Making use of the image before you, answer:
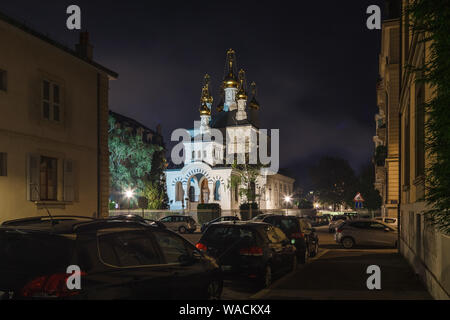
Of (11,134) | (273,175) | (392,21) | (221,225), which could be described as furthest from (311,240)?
(273,175)

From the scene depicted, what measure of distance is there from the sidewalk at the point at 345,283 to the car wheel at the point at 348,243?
634 centimetres

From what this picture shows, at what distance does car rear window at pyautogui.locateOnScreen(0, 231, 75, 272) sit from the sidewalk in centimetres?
540

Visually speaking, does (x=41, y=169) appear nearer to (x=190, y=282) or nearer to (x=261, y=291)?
(x=261, y=291)

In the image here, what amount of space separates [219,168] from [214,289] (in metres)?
68.8

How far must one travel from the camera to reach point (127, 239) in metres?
6.04

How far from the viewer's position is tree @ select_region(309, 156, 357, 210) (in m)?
96.2

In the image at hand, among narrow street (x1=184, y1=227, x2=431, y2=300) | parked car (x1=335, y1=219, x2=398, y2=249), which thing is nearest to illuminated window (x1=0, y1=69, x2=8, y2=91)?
narrow street (x1=184, y1=227, x2=431, y2=300)

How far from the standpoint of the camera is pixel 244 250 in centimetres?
1078

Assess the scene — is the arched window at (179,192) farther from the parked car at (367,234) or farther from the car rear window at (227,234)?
the car rear window at (227,234)

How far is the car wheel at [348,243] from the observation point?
901 inches

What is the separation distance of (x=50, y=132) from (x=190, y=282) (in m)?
Result: 13.4

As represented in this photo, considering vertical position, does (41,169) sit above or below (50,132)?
below

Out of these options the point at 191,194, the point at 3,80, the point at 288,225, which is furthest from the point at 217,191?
the point at 3,80

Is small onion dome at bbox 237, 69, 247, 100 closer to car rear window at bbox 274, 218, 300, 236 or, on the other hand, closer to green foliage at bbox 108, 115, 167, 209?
green foliage at bbox 108, 115, 167, 209
